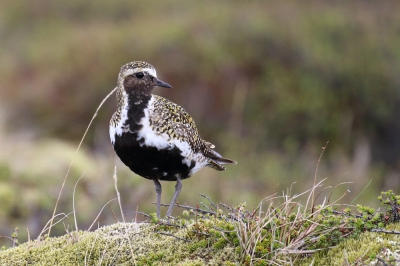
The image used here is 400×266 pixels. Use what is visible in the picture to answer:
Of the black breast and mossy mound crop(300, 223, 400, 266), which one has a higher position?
the black breast

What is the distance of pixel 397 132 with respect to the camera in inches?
457

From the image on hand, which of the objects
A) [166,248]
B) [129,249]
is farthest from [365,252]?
[129,249]

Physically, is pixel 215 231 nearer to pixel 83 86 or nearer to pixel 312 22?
pixel 83 86

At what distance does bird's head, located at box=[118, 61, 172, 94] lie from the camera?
4977 mm

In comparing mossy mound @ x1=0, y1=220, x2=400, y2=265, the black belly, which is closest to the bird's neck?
the black belly

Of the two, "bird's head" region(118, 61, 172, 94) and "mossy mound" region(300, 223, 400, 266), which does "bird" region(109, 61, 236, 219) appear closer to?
"bird's head" region(118, 61, 172, 94)

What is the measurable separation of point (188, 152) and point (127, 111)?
2.15ft

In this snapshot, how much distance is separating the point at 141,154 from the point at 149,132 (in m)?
0.19

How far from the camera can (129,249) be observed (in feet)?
12.9

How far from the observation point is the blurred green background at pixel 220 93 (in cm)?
911

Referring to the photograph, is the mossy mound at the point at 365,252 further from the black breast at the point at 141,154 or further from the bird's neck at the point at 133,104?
the bird's neck at the point at 133,104

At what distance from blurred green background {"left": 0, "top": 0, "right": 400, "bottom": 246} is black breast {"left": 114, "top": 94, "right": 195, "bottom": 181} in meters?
3.20

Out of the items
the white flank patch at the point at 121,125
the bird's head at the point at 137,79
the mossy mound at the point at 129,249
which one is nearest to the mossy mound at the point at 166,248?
the mossy mound at the point at 129,249

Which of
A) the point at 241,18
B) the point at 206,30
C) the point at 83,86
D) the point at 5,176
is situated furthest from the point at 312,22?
the point at 5,176
